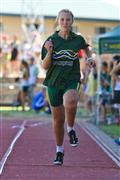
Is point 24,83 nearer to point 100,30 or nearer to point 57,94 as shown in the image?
point 57,94

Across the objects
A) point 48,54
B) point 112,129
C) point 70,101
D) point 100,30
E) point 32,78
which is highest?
point 48,54

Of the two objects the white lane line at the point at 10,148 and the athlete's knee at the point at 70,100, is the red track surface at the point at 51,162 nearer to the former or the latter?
the white lane line at the point at 10,148

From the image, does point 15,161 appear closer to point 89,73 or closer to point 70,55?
point 70,55

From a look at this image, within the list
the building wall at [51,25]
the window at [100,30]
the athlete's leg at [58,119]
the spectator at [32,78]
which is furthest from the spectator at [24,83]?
the window at [100,30]

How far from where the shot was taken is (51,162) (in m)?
10.2

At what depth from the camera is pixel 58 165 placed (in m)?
9.85

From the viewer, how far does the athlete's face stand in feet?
30.9

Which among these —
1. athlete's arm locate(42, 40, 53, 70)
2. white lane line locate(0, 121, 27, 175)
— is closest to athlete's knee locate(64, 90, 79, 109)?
athlete's arm locate(42, 40, 53, 70)

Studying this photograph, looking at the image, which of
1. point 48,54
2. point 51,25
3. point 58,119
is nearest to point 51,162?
point 58,119

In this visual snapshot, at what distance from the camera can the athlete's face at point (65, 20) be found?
370 inches

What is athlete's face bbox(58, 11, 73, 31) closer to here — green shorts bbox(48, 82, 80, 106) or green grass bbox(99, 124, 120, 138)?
green shorts bbox(48, 82, 80, 106)

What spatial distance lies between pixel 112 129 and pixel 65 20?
8414 millimetres

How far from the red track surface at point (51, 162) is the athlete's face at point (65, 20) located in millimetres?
1936

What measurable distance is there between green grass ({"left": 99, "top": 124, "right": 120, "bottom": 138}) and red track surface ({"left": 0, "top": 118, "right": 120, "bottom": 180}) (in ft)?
5.30
